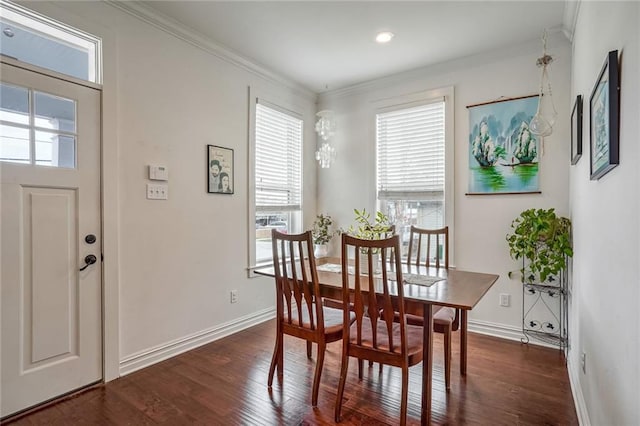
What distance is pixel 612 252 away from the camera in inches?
52.8

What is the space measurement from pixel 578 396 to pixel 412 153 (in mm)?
2547

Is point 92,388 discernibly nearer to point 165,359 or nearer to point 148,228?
point 165,359

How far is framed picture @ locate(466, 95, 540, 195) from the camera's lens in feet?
10.2

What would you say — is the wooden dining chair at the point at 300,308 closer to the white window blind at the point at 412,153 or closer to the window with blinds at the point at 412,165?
the window with blinds at the point at 412,165

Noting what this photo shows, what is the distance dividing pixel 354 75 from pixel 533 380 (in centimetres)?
332

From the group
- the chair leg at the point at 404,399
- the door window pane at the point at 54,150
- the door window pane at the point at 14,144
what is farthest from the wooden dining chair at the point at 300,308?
the door window pane at the point at 14,144

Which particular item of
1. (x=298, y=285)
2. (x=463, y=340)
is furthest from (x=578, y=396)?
(x=298, y=285)

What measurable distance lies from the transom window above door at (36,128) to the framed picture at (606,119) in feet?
9.46

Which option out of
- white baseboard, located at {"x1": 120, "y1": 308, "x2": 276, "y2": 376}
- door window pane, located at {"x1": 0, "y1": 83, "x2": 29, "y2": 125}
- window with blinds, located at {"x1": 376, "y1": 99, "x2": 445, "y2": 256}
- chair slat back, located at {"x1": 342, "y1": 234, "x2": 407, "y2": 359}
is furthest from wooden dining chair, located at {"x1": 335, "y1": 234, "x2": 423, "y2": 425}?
door window pane, located at {"x1": 0, "y1": 83, "x2": 29, "y2": 125}

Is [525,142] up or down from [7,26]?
down

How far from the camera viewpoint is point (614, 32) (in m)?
1.33

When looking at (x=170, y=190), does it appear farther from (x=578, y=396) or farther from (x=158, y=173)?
(x=578, y=396)

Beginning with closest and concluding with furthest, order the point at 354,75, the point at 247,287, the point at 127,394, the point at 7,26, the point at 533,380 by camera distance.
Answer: the point at 7,26 → the point at 127,394 → the point at 533,380 → the point at 247,287 → the point at 354,75

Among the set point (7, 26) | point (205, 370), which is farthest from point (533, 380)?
point (7, 26)
